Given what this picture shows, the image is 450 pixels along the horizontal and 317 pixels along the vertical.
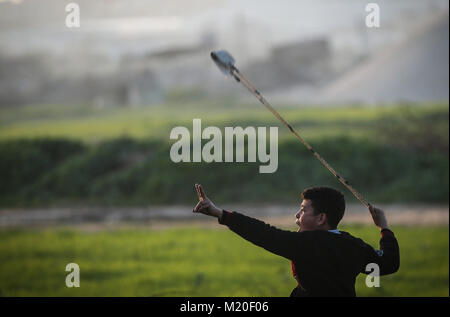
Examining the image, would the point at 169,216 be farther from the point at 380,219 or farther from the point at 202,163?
the point at 380,219

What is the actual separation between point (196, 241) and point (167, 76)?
19.3 feet

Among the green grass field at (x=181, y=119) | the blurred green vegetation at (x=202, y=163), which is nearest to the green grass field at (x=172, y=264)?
the blurred green vegetation at (x=202, y=163)

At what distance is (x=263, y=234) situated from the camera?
332 cm

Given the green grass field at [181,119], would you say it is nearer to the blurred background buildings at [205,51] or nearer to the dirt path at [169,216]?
the blurred background buildings at [205,51]

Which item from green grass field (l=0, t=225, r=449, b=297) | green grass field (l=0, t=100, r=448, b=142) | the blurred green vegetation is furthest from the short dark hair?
green grass field (l=0, t=100, r=448, b=142)

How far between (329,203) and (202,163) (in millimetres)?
11282

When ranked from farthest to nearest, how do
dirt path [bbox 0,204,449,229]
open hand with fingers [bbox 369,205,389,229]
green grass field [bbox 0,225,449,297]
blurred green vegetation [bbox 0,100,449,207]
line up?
blurred green vegetation [bbox 0,100,449,207] → dirt path [bbox 0,204,449,229] → green grass field [bbox 0,225,449,297] → open hand with fingers [bbox 369,205,389,229]

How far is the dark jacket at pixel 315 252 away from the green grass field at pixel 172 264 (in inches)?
144

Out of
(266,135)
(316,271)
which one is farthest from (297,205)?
(316,271)

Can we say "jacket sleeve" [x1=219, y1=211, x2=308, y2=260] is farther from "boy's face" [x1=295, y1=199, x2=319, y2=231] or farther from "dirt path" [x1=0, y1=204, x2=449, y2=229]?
"dirt path" [x1=0, y1=204, x2=449, y2=229]

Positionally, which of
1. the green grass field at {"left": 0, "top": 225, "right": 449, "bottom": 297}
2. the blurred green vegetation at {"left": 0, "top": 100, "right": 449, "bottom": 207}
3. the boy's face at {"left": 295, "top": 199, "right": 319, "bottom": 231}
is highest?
the blurred green vegetation at {"left": 0, "top": 100, "right": 449, "bottom": 207}

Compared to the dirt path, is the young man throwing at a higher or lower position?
lower

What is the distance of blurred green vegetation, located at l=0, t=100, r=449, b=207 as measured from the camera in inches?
555
